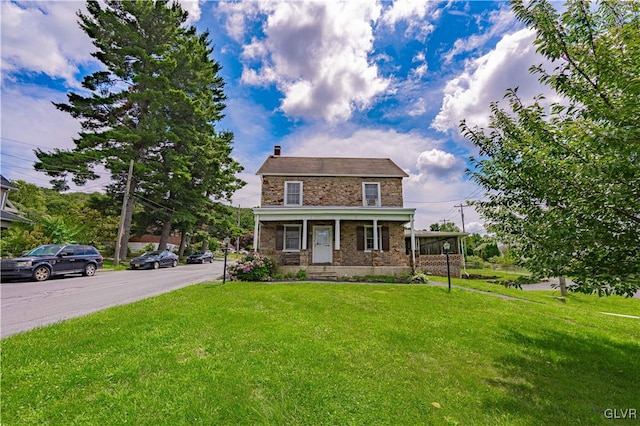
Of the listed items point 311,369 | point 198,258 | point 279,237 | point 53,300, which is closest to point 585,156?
point 311,369

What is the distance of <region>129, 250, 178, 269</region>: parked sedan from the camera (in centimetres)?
1881

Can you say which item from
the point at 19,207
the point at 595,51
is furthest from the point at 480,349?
the point at 19,207

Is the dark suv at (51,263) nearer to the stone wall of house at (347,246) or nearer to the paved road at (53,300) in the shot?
the paved road at (53,300)

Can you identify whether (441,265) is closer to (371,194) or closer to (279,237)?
(371,194)

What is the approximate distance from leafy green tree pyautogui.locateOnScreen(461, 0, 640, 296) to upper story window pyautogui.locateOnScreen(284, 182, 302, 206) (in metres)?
12.5

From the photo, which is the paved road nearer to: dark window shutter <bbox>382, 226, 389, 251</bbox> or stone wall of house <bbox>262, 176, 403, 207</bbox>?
stone wall of house <bbox>262, 176, 403, 207</bbox>

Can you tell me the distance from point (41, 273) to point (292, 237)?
1129 cm

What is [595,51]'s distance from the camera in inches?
139

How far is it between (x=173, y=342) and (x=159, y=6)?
92.5 feet

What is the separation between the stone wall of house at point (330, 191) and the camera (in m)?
16.4

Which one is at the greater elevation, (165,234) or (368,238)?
(165,234)

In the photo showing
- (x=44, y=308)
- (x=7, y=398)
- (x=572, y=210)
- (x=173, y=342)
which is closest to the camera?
(x=7, y=398)

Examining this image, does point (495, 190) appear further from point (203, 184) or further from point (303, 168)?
point (203, 184)

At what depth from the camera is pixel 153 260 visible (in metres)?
19.3
